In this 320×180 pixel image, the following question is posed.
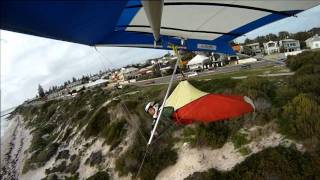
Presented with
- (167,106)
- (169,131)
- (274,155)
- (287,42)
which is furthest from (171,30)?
(287,42)

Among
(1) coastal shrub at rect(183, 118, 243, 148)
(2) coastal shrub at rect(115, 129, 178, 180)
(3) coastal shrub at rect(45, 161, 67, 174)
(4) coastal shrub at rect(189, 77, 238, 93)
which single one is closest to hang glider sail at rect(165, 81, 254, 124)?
(1) coastal shrub at rect(183, 118, 243, 148)

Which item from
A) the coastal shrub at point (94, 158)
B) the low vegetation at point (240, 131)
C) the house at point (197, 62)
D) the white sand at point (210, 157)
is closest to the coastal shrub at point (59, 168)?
the low vegetation at point (240, 131)

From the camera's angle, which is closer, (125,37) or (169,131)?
(125,37)

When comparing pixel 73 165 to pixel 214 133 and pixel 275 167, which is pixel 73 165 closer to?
pixel 214 133

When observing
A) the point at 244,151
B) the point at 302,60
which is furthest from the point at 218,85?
the point at 244,151

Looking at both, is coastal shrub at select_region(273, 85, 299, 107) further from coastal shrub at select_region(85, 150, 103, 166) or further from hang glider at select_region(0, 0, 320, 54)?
hang glider at select_region(0, 0, 320, 54)

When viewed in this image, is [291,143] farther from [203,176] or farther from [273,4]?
[273,4]

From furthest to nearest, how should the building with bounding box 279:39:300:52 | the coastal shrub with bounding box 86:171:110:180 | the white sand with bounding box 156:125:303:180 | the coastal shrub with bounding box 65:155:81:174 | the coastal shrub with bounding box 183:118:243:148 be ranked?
1. the building with bounding box 279:39:300:52
2. the coastal shrub with bounding box 65:155:81:174
3. the coastal shrub with bounding box 86:171:110:180
4. the coastal shrub with bounding box 183:118:243:148
5. the white sand with bounding box 156:125:303:180
